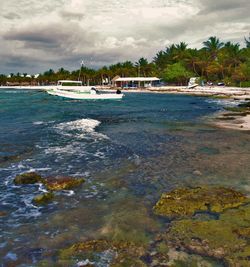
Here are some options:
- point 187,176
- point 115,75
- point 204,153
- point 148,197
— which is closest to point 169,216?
point 148,197

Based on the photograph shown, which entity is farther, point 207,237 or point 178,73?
point 178,73

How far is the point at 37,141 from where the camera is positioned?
2294 centimetres

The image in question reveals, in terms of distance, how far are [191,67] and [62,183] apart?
115 metres

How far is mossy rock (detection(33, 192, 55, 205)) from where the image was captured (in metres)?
11.1

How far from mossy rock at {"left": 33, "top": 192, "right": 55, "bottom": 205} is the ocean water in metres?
0.27

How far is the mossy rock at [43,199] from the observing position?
11055mm

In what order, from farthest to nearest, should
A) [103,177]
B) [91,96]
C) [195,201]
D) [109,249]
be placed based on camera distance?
[91,96] → [103,177] → [195,201] → [109,249]

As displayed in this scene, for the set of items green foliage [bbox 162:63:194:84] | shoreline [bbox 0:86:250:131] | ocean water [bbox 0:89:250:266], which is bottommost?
ocean water [bbox 0:89:250:266]

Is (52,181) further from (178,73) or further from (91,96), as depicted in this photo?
(178,73)

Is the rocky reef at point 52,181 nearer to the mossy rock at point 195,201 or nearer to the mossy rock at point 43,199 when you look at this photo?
the mossy rock at point 43,199

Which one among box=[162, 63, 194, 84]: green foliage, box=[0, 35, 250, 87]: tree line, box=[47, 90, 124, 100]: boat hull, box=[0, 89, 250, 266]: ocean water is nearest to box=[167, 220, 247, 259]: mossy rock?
box=[0, 89, 250, 266]: ocean water

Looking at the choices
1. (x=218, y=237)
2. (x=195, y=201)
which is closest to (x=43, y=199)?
(x=195, y=201)

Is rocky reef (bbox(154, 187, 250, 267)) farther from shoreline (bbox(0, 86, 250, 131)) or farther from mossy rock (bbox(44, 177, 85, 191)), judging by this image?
shoreline (bbox(0, 86, 250, 131))

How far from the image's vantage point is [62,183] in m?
12.7
